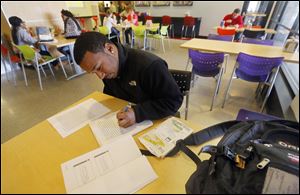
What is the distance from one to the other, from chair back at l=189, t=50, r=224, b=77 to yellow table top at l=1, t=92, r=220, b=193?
5.27 ft

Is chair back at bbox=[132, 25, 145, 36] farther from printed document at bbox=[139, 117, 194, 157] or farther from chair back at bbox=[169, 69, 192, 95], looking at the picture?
printed document at bbox=[139, 117, 194, 157]

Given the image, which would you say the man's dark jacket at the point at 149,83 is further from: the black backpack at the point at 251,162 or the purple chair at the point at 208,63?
the purple chair at the point at 208,63

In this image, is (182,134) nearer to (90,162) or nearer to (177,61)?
(90,162)

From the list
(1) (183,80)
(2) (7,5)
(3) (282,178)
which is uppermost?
(2) (7,5)

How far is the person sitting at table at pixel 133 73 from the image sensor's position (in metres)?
0.84

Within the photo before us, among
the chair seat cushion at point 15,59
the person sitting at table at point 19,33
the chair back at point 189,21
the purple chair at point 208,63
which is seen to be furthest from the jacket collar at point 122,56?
the chair back at point 189,21

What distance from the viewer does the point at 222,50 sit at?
93.0 inches

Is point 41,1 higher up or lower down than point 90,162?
higher up

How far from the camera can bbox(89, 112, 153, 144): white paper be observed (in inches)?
31.3

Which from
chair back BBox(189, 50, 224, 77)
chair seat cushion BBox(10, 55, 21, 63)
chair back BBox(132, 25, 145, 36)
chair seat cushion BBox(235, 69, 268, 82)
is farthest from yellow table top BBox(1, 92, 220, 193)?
chair back BBox(132, 25, 145, 36)

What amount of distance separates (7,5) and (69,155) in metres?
4.36

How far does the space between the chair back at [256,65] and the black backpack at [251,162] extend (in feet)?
5.18

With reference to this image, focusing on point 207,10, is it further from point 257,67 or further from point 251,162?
point 251,162

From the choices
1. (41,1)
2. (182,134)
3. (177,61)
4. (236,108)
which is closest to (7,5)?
(41,1)
